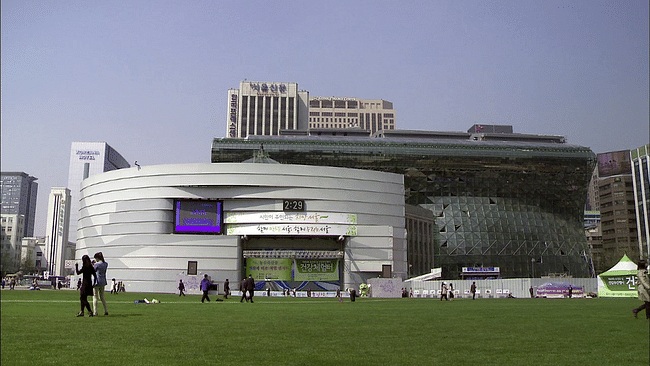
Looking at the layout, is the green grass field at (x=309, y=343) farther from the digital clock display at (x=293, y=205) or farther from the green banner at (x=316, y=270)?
the green banner at (x=316, y=270)

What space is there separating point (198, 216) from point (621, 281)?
5025 centimetres

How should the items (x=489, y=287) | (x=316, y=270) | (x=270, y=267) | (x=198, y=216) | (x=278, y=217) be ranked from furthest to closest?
1. (x=316, y=270)
2. (x=270, y=267)
3. (x=198, y=216)
4. (x=278, y=217)
5. (x=489, y=287)

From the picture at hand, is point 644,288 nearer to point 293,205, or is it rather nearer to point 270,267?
point 293,205

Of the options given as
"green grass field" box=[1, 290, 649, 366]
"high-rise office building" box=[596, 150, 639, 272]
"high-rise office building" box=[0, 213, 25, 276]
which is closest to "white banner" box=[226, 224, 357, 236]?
"green grass field" box=[1, 290, 649, 366]

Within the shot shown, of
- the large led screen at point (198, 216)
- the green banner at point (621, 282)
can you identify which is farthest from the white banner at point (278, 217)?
the green banner at point (621, 282)

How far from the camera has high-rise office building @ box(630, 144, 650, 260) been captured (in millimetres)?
116988

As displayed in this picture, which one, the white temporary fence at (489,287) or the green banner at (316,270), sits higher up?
the green banner at (316,270)

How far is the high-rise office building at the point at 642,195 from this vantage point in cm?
11699

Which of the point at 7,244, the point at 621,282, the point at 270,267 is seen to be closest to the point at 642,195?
the point at 621,282

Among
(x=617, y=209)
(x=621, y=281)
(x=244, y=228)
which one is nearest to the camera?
(x=621, y=281)

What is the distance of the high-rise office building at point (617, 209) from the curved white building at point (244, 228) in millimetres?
92357

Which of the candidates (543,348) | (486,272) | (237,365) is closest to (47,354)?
(237,365)

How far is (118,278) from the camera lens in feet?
267

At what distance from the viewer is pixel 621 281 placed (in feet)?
187
